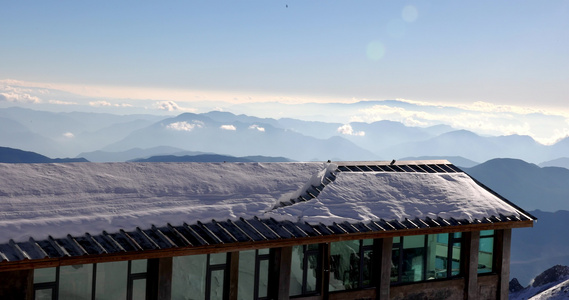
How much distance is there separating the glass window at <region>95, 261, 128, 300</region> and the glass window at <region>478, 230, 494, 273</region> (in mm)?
13221

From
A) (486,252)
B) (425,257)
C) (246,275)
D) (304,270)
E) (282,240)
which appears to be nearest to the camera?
(282,240)

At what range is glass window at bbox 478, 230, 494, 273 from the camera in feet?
73.9

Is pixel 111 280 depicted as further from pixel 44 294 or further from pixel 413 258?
pixel 413 258

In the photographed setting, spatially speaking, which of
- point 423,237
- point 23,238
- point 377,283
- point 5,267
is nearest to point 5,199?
point 23,238

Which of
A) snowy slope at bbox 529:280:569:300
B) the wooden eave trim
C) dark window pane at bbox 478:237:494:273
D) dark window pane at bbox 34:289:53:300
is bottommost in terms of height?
snowy slope at bbox 529:280:569:300

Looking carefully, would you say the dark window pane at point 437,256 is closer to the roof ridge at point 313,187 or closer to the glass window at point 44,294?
the roof ridge at point 313,187

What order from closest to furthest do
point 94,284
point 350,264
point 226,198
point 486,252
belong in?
point 94,284 < point 226,198 < point 350,264 < point 486,252

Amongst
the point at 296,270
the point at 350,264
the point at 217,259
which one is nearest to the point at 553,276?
Answer: the point at 350,264

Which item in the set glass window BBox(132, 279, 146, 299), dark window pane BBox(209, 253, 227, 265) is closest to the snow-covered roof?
dark window pane BBox(209, 253, 227, 265)

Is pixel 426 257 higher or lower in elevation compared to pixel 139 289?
lower

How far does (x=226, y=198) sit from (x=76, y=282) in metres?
5.18

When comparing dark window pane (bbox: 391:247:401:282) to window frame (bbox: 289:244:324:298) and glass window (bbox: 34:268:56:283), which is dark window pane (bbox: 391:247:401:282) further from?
glass window (bbox: 34:268:56:283)

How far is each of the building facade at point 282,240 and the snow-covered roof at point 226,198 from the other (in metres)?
0.06

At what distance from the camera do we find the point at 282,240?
16.0 m
